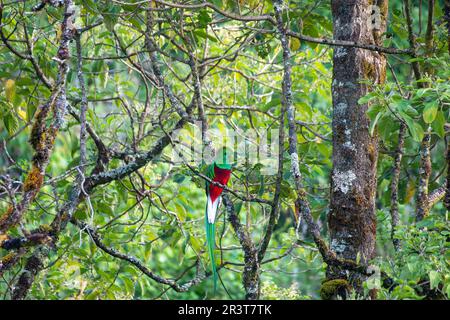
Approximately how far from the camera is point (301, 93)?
392 centimetres

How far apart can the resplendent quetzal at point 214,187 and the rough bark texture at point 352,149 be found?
0.64m

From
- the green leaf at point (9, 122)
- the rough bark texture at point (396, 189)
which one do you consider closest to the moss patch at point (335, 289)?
the rough bark texture at point (396, 189)

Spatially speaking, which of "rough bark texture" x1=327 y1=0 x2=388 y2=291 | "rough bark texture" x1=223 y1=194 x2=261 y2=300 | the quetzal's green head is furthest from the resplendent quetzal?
"rough bark texture" x1=327 y1=0 x2=388 y2=291

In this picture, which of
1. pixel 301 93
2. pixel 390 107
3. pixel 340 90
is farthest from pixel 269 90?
pixel 390 107

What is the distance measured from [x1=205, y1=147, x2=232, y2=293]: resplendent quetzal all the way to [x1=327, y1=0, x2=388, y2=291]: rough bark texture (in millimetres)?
640

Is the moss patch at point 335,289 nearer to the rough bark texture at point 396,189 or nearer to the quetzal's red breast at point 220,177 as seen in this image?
the rough bark texture at point 396,189

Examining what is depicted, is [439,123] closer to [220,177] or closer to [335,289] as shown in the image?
[335,289]

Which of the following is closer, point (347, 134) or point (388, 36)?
point (347, 134)

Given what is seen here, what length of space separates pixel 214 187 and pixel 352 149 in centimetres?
80

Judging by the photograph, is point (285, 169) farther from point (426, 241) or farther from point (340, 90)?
point (426, 241)

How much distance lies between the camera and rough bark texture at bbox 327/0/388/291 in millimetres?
2482

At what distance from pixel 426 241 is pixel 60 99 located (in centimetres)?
124

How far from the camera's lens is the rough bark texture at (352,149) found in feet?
8.14

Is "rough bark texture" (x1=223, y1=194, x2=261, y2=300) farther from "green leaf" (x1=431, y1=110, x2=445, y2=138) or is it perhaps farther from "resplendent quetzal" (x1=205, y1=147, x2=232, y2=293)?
"green leaf" (x1=431, y1=110, x2=445, y2=138)
